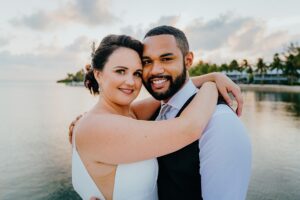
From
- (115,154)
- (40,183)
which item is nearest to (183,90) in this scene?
(115,154)

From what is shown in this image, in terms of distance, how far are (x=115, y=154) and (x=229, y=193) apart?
0.79 meters

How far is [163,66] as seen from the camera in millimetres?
2600

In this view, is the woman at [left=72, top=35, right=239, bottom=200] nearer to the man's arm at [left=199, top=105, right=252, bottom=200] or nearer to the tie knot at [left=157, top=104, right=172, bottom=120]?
the man's arm at [left=199, top=105, right=252, bottom=200]

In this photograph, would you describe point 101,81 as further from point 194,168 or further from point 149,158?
point 194,168

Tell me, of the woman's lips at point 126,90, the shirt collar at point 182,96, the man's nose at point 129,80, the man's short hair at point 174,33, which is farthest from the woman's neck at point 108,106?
the man's short hair at point 174,33

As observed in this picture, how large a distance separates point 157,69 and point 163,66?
0.18 ft

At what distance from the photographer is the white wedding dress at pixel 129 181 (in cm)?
231

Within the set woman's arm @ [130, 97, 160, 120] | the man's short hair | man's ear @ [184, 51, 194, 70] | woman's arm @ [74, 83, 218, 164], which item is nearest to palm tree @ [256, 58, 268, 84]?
woman's arm @ [130, 97, 160, 120]

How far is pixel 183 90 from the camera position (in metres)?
2.53

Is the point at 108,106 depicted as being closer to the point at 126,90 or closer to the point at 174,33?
the point at 126,90

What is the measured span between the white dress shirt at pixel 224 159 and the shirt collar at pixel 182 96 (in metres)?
0.47

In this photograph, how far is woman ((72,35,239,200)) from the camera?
208cm

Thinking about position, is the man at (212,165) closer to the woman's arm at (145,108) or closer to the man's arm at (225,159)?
the man's arm at (225,159)

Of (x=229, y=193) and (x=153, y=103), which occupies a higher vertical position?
(x=153, y=103)
